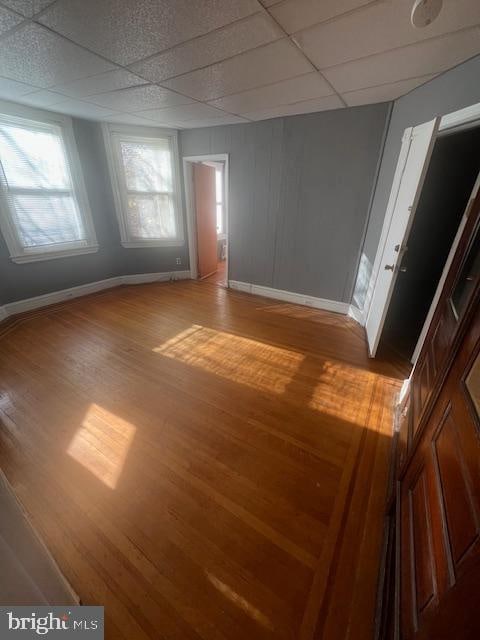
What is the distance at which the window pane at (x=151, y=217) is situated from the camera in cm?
443

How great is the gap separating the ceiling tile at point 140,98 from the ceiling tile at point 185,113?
0.47 feet

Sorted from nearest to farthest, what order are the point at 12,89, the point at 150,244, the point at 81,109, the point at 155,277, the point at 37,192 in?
the point at 12,89, the point at 81,109, the point at 37,192, the point at 150,244, the point at 155,277

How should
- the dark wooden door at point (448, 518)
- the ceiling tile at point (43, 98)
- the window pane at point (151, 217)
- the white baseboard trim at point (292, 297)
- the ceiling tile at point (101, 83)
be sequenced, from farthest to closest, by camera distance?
the window pane at point (151, 217) < the white baseboard trim at point (292, 297) < the ceiling tile at point (43, 98) < the ceiling tile at point (101, 83) < the dark wooden door at point (448, 518)

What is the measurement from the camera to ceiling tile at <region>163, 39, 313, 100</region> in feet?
5.67

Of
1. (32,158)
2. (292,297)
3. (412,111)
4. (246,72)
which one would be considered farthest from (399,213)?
(32,158)

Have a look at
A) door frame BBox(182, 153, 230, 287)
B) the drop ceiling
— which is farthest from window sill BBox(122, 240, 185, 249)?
the drop ceiling

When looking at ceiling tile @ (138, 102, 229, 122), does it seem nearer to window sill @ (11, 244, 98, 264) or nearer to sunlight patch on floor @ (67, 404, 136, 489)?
window sill @ (11, 244, 98, 264)

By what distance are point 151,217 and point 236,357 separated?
329 cm

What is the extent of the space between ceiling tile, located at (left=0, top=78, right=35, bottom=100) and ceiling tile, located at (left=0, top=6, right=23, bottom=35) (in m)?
1.14

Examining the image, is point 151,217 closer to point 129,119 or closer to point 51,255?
point 129,119

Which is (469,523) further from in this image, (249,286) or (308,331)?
(249,286)

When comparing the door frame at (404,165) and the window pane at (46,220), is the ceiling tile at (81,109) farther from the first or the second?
the door frame at (404,165)

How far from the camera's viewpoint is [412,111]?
2367 millimetres

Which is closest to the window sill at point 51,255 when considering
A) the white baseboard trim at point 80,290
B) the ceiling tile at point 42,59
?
the white baseboard trim at point 80,290
